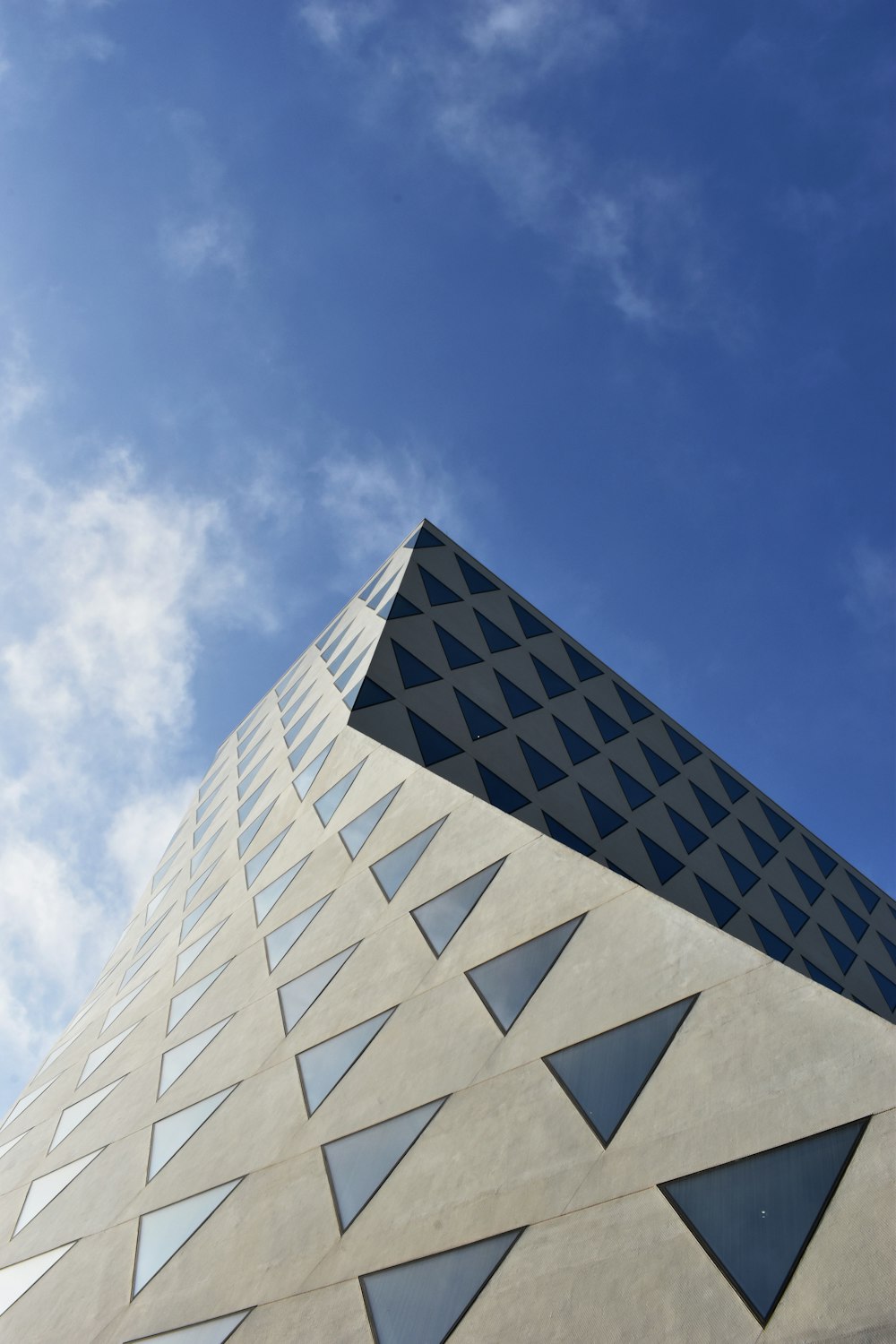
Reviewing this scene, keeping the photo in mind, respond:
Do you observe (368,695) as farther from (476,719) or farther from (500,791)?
(500,791)

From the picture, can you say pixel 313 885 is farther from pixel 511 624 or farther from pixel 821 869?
pixel 821 869

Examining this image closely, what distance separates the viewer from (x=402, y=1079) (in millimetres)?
8664

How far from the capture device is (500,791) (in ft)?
63.8

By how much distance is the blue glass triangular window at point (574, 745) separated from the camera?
76.2ft

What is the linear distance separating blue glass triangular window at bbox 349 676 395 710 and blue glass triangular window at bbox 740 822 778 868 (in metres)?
15.4

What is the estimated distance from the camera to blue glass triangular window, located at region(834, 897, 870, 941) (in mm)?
29781

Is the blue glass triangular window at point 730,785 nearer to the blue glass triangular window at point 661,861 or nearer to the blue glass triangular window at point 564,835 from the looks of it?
the blue glass triangular window at point 661,861

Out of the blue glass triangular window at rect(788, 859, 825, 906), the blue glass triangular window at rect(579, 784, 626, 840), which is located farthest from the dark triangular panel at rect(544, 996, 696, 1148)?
the blue glass triangular window at rect(788, 859, 825, 906)

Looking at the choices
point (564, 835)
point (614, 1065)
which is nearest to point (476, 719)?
point (564, 835)

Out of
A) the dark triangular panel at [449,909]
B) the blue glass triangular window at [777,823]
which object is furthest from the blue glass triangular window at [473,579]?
the dark triangular panel at [449,909]

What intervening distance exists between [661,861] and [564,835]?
4.07m

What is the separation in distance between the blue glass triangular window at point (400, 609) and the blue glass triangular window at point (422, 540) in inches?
134

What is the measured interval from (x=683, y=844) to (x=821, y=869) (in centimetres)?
1150

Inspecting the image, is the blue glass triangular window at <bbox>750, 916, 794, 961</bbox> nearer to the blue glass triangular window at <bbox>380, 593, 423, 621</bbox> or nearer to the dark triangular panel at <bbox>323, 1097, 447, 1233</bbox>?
the blue glass triangular window at <bbox>380, 593, 423, 621</bbox>
